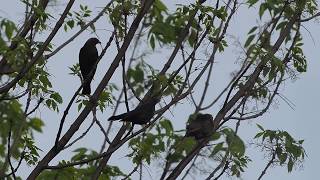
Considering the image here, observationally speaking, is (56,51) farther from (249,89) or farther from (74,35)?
(249,89)

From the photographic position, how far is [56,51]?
6.52 meters

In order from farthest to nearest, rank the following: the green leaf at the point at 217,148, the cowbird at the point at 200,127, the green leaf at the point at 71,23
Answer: the cowbird at the point at 200,127
the green leaf at the point at 71,23
the green leaf at the point at 217,148

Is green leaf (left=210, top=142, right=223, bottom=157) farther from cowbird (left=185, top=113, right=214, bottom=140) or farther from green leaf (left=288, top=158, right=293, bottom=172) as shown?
cowbird (left=185, top=113, right=214, bottom=140)

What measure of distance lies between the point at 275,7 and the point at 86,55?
4061 millimetres

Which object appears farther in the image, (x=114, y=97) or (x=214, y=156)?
(x=114, y=97)

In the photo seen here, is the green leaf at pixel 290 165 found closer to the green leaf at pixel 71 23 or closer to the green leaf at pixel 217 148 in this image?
the green leaf at pixel 217 148

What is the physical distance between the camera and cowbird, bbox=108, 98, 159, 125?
22.5 feet

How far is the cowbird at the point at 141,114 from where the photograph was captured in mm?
6848

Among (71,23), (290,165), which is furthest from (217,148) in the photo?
(71,23)

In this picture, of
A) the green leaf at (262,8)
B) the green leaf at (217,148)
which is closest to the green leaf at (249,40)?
the green leaf at (262,8)

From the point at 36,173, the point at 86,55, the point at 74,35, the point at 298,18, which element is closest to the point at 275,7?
the point at 298,18

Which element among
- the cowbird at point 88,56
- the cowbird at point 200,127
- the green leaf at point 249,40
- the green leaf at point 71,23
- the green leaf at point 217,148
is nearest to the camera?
the green leaf at point 217,148

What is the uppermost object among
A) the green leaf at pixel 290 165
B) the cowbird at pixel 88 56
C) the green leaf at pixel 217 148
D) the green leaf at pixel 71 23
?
the cowbird at pixel 88 56

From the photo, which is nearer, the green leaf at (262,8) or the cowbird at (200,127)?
the green leaf at (262,8)
